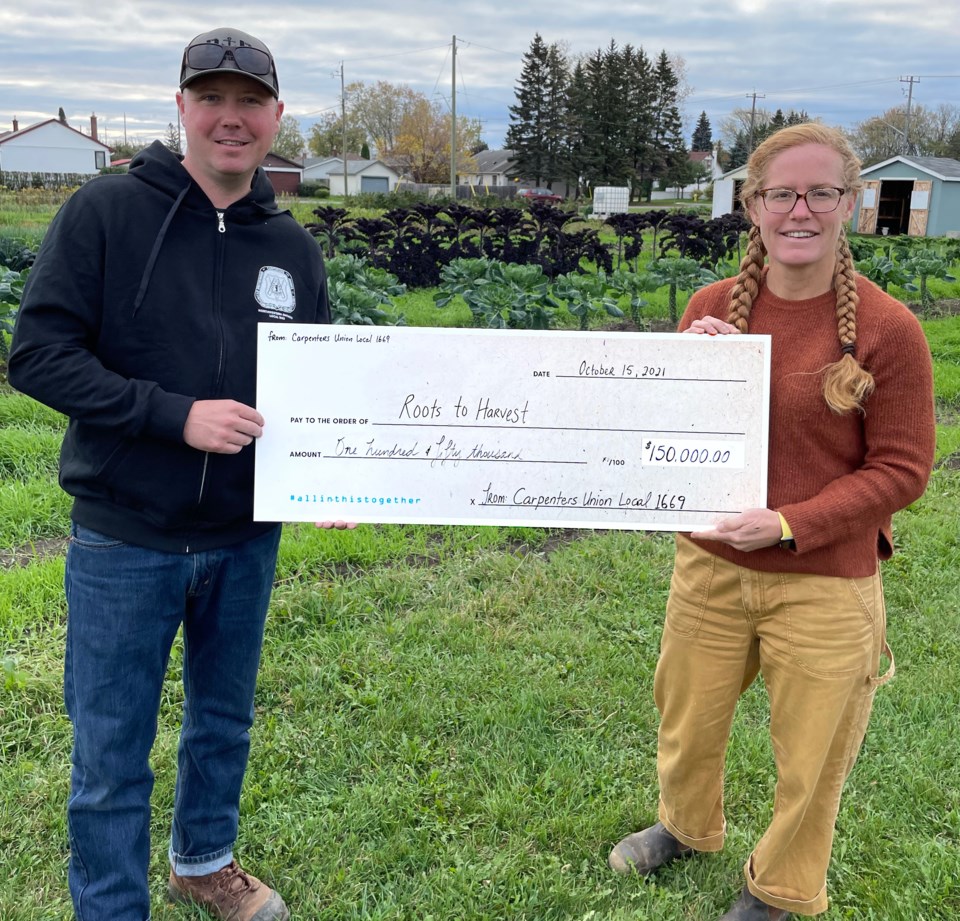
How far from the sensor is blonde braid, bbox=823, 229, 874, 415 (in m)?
1.89

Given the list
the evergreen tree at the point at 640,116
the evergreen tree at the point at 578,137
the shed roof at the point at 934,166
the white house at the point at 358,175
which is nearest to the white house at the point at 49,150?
the white house at the point at 358,175

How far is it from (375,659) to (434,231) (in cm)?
1270

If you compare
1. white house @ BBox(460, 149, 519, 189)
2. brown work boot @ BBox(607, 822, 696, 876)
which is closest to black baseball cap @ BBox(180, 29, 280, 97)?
brown work boot @ BBox(607, 822, 696, 876)

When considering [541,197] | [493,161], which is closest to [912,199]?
[541,197]

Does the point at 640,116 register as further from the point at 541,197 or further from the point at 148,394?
the point at 148,394

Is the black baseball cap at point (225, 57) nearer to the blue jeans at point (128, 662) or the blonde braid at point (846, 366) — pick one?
the blue jeans at point (128, 662)

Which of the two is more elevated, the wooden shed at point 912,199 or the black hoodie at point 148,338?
the wooden shed at point 912,199

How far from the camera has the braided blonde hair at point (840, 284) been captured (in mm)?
1895

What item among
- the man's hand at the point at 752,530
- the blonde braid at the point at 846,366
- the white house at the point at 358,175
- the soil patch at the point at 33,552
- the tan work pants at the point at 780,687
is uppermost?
the white house at the point at 358,175

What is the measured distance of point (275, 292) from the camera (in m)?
2.09

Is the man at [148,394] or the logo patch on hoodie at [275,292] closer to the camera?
the man at [148,394]

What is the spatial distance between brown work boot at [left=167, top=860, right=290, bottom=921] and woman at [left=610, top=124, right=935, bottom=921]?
124cm

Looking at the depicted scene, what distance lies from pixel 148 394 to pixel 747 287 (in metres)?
1.46

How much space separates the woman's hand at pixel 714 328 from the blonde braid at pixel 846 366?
254 mm
